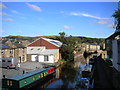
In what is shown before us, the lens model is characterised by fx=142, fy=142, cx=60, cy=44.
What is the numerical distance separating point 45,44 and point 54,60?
23.1ft

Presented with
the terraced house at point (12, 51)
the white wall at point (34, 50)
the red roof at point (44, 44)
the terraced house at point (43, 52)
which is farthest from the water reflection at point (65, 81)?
the red roof at point (44, 44)

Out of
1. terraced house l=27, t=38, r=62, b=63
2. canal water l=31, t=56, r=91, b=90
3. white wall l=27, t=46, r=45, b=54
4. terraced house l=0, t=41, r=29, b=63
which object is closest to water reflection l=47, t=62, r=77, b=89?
canal water l=31, t=56, r=91, b=90

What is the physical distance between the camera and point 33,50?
127 feet

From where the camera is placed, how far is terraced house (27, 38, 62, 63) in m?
34.6

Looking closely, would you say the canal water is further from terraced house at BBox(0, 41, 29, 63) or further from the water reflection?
terraced house at BBox(0, 41, 29, 63)

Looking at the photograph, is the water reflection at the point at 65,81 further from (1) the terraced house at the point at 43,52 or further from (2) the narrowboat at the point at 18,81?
(1) the terraced house at the point at 43,52

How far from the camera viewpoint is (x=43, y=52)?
3625cm

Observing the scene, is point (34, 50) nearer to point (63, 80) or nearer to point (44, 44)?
point (44, 44)

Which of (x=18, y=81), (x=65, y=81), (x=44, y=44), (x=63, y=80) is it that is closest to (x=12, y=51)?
(x=44, y=44)

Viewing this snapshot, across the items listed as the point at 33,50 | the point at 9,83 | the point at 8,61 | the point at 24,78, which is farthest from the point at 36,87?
the point at 33,50

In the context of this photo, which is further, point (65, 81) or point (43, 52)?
point (43, 52)

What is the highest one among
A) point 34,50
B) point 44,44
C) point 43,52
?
point 44,44

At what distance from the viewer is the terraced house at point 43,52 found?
34.6 metres

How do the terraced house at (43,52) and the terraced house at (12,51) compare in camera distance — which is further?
the terraced house at (43,52)
